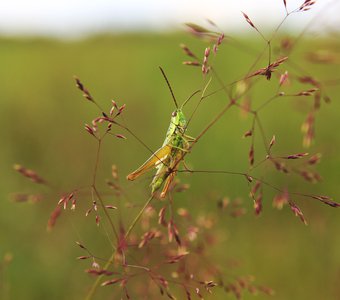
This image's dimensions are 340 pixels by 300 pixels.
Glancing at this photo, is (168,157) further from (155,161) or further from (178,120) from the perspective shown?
(178,120)

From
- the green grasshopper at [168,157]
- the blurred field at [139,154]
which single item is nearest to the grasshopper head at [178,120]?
the green grasshopper at [168,157]

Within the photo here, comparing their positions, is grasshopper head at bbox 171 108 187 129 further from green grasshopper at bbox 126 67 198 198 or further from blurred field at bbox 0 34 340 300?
blurred field at bbox 0 34 340 300

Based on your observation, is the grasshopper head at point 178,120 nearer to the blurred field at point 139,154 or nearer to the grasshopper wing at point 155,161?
the grasshopper wing at point 155,161

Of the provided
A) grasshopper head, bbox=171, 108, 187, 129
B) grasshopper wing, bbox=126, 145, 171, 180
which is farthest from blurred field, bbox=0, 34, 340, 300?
grasshopper head, bbox=171, 108, 187, 129

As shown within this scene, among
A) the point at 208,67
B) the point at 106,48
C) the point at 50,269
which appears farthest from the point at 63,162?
the point at 106,48

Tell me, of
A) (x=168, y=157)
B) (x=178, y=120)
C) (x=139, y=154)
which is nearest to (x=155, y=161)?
(x=168, y=157)

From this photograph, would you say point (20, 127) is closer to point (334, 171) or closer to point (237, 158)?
point (237, 158)
